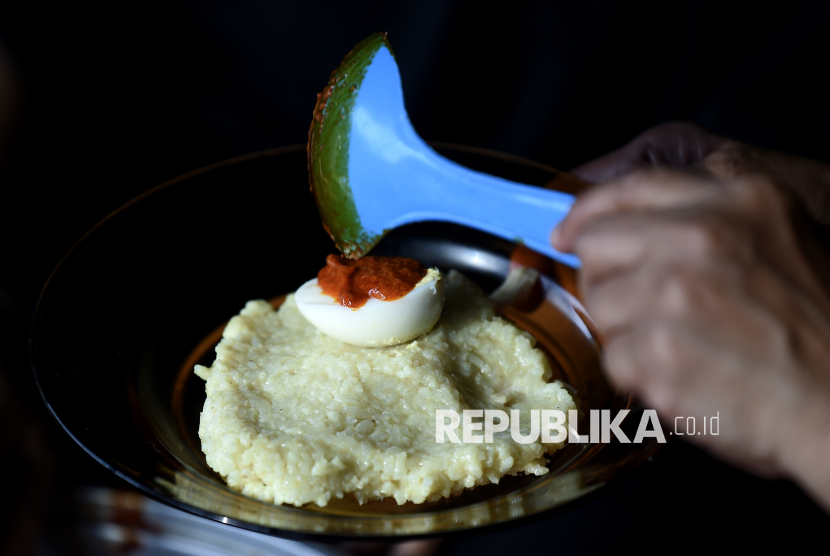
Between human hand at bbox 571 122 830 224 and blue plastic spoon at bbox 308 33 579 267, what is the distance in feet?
1.34

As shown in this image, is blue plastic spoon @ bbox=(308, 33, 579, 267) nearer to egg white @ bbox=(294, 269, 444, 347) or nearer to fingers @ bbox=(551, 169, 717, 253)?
egg white @ bbox=(294, 269, 444, 347)

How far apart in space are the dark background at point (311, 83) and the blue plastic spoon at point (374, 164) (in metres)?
0.83

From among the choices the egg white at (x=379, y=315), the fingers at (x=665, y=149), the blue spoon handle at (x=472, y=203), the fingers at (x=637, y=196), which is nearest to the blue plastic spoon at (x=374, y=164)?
the blue spoon handle at (x=472, y=203)

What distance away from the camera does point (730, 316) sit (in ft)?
2.83

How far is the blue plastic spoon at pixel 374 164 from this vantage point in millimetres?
1398

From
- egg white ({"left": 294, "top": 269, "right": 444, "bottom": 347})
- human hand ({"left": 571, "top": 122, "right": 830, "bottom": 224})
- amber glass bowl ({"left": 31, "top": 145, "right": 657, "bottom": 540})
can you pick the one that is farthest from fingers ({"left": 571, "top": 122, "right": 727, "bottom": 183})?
egg white ({"left": 294, "top": 269, "right": 444, "bottom": 347})

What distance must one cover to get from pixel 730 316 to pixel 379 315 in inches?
27.5

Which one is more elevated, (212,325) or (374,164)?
(374,164)

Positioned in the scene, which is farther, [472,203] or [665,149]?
[665,149]

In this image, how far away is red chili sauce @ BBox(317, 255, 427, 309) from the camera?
136 centimetres

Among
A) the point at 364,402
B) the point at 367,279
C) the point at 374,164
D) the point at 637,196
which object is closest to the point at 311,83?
the point at 374,164

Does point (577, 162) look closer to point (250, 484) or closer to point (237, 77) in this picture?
point (237, 77)

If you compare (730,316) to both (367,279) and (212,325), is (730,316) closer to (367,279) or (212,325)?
(367,279)

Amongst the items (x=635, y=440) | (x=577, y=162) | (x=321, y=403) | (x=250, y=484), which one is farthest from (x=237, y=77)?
(x=635, y=440)
